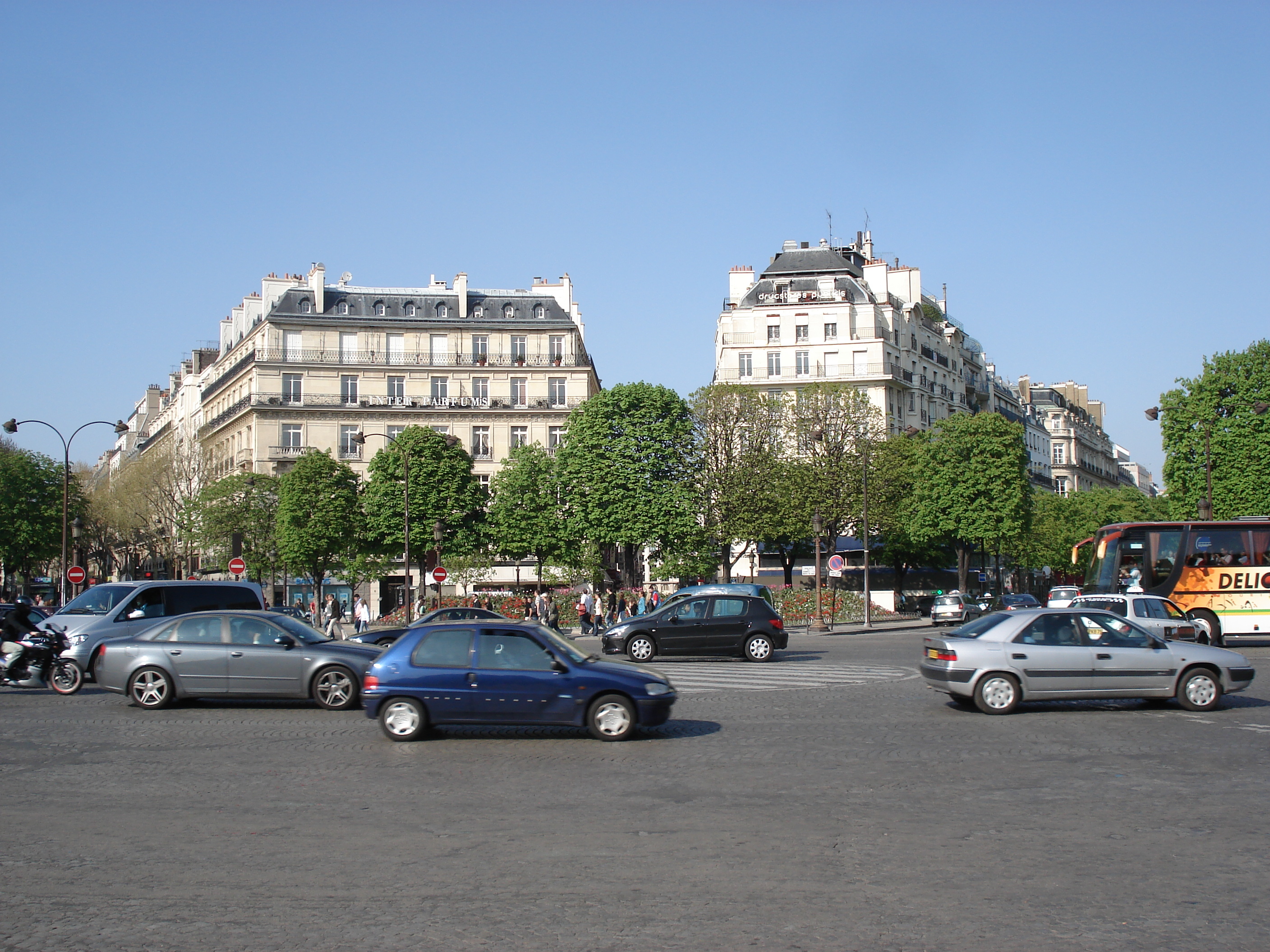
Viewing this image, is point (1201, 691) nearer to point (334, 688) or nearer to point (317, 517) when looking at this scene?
point (334, 688)

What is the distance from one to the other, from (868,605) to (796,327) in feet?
107

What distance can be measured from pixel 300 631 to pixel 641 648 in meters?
11.3

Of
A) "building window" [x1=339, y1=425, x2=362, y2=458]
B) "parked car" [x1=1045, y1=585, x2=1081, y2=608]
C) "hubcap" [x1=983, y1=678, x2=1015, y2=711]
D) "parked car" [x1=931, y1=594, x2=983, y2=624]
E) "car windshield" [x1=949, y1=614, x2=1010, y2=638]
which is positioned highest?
"building window" [x1=339, y1=425, x2=362, y2=458]

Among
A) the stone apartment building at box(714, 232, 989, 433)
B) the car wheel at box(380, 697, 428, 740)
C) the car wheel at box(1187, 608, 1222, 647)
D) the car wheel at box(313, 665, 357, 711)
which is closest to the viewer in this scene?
the car wheel at box(380, 697, 428, 740)

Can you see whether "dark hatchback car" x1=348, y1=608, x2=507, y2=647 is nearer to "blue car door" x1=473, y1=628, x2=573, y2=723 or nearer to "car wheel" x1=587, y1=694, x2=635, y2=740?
"blue car door" x1=473, y1=628, x2=573, y2=723

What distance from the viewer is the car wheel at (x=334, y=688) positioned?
16281 millimetres

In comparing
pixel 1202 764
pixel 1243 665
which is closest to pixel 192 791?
pixel 1202 764

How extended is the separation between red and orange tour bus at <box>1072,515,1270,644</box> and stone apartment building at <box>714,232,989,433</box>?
4003 centimetres

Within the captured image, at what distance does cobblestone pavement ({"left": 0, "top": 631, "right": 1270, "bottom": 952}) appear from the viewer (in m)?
6.07

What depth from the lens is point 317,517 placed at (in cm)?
5475

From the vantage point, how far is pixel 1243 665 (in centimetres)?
1565

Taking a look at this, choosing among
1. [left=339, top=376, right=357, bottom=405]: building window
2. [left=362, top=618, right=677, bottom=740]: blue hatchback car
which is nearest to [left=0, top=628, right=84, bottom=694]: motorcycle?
[left=362, top=618, right=677, bottom=740]: blue hatchback car

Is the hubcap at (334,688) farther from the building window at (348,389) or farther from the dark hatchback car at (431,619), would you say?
the building window at (348,389)

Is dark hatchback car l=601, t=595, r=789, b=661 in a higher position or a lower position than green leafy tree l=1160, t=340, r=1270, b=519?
lower
